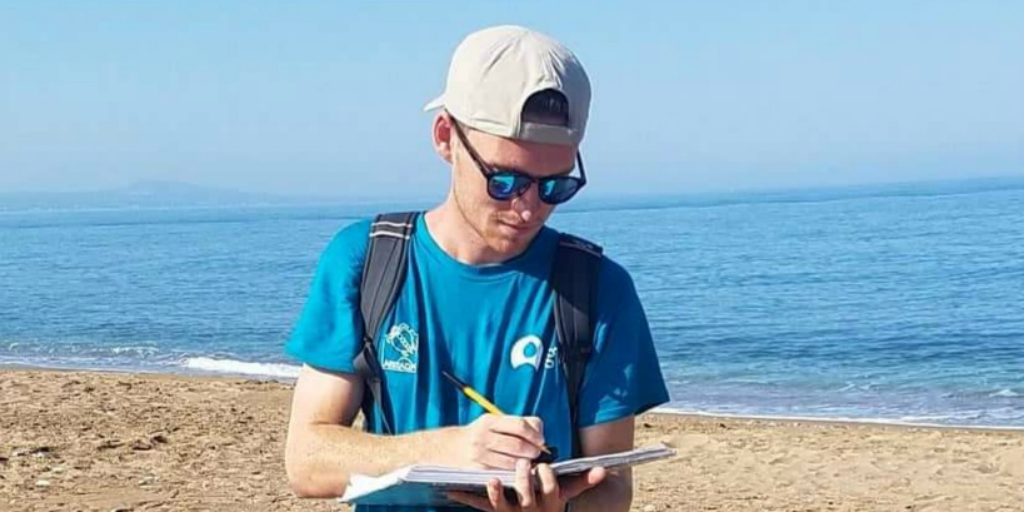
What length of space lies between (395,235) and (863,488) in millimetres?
8460

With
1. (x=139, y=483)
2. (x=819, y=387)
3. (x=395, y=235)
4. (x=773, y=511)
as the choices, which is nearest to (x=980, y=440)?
(x=773, y=511)

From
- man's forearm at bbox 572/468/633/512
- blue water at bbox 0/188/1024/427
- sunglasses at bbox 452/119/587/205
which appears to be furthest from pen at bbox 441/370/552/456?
blue water at bbox 0/188/1024/427

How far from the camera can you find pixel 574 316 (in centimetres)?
241

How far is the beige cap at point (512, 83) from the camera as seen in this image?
229cm

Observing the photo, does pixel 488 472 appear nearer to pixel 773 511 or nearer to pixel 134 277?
pixel 773 511

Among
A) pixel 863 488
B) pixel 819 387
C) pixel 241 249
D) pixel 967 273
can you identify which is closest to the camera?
pixel 863 488

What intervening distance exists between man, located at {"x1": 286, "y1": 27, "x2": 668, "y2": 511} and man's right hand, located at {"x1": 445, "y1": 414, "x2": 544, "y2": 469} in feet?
0.26

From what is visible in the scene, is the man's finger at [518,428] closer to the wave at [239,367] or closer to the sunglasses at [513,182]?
the sunglasses at [513,182]

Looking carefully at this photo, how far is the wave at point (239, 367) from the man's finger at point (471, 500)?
665 inches

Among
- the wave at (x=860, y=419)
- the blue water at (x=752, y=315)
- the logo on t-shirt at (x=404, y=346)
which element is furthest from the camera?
the blue water at (x=752, y=315)

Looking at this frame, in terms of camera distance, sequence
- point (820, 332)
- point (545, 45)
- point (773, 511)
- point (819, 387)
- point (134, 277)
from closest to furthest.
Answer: point (545, 45), point (773, 511), point (819, 387), point (820, 332), point (134, 277)

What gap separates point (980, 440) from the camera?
1238 centimetres

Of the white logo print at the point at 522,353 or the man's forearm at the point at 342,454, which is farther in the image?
the white logo print at the point at 522,353

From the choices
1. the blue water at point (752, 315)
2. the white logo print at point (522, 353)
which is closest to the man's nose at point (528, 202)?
the white logo print at point (522, 353)
